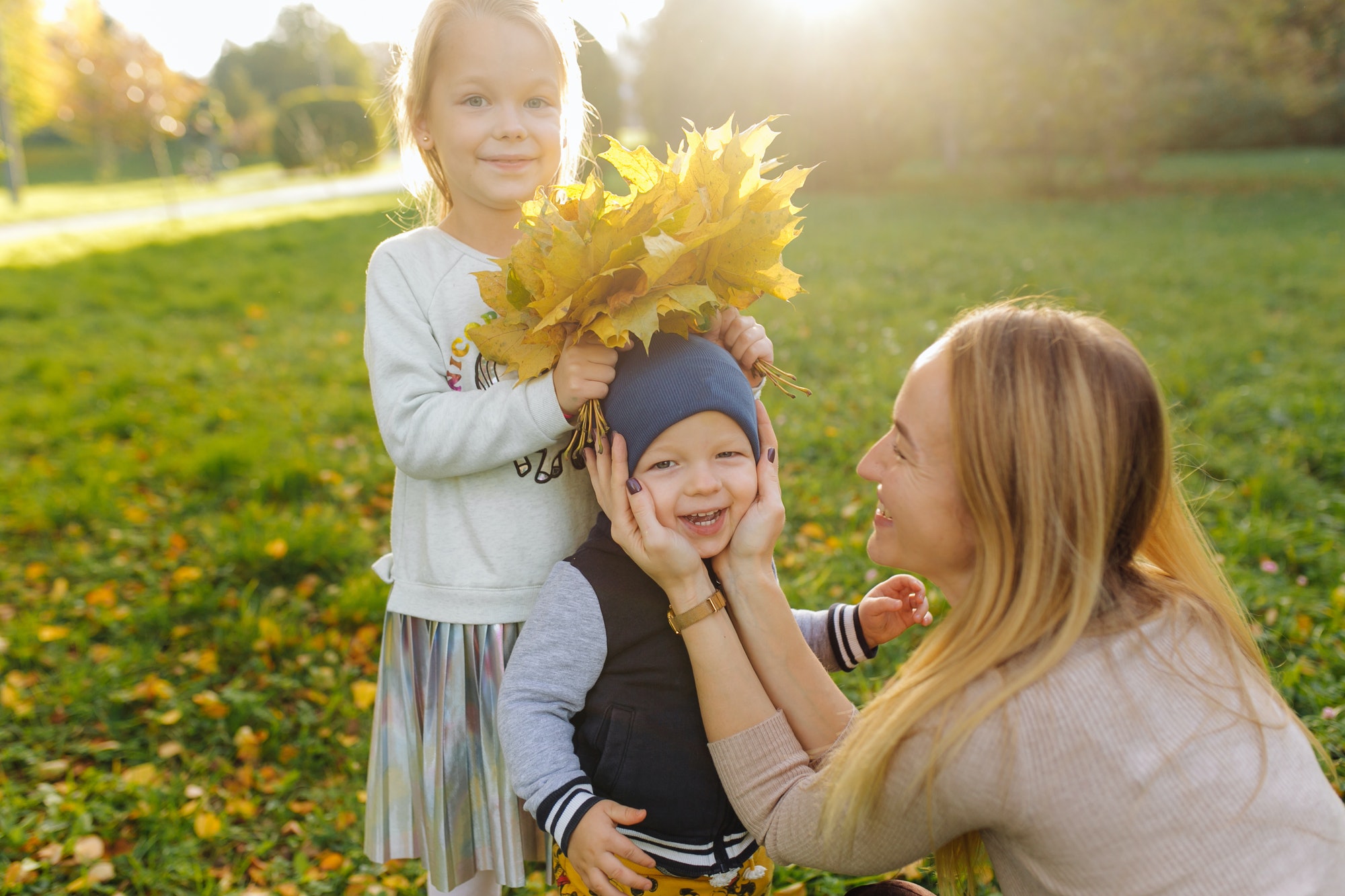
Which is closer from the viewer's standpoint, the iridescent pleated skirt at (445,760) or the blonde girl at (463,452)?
the blonde girl at (463,452)

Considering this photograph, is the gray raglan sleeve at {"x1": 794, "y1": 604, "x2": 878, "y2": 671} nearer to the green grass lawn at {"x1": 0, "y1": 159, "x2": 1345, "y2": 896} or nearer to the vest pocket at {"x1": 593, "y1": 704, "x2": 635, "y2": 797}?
the vest pocket at {"x1": 593, "y1": 704, "x2": 635, "y2": 797}

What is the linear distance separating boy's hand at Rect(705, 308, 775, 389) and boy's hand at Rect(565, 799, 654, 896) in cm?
90

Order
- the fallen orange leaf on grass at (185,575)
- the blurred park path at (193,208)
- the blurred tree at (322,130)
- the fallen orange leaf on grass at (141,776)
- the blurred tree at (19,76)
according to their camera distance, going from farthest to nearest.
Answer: the blurred tree at (322,130) < the blurred tree at (19,76) < the blurred park path at (193,208) < the fallen orange leaf on grass at (185,575) < the fallen orange leaf on grass at (141,776)

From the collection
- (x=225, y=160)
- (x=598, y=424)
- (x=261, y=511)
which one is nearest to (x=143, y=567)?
(x=261, y=511)

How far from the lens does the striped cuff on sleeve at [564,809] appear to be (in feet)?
5.10

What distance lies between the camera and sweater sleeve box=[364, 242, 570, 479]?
1684 mm

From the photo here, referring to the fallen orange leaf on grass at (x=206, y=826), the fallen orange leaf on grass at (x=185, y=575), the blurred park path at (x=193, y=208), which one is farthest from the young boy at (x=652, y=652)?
the blurred park path at (x=193, y=208)

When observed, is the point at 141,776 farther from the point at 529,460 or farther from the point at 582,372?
the point at 582,372

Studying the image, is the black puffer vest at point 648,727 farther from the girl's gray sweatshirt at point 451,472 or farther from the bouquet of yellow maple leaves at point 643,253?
the bouquet of yellow maple leaves at point 643,253

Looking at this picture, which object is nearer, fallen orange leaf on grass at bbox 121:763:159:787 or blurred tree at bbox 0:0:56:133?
fallen orange leaf on grass at bbox 121:763:159:787

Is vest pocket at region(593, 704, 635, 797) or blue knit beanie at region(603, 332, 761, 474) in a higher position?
blue knit beanie at region(603, 332, 761, 474)

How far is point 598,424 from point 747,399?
0.96ft

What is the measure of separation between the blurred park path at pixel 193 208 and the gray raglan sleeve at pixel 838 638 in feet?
32.0

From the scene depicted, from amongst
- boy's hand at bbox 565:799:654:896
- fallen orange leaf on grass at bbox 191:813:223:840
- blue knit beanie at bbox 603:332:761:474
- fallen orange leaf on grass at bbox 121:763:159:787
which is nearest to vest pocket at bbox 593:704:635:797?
boy's hand at bbox 565:799:654:896
